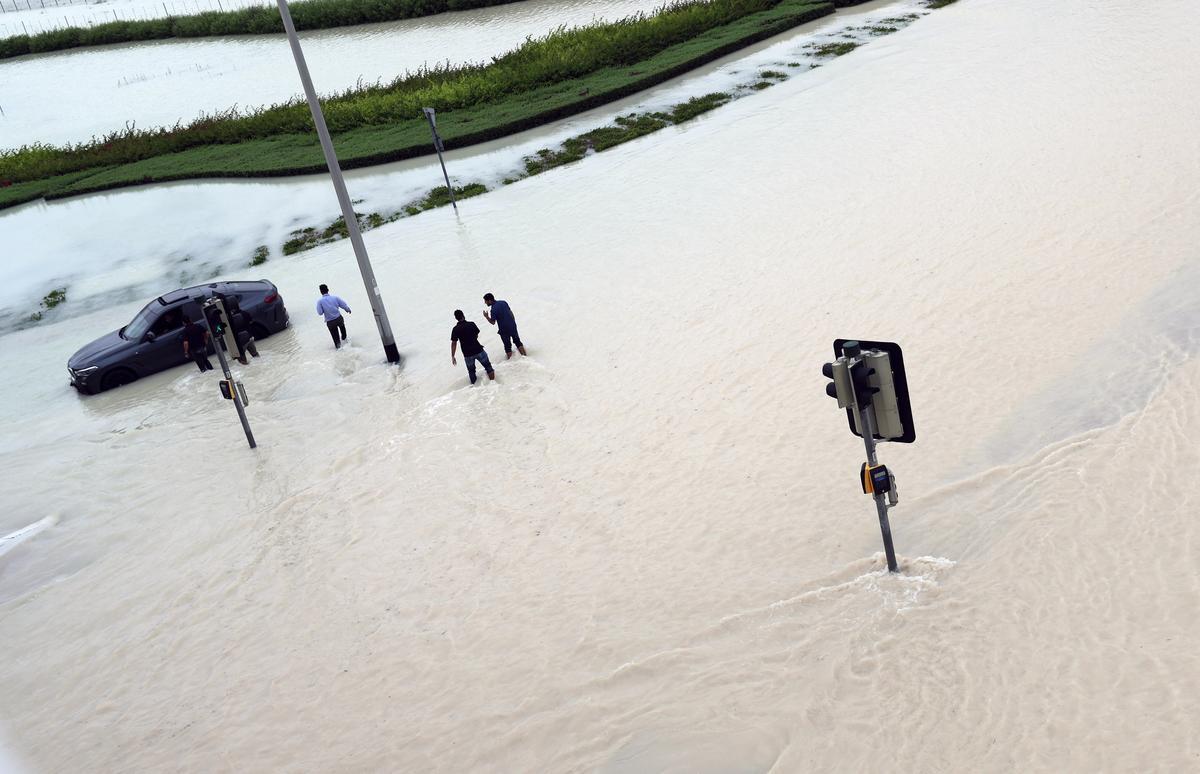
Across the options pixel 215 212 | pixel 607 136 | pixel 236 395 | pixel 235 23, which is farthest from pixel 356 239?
pixel 235 23

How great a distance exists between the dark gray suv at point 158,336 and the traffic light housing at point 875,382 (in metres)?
16.0

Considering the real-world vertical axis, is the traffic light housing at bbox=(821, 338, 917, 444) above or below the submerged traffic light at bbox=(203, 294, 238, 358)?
below

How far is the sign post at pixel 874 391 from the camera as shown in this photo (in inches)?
335

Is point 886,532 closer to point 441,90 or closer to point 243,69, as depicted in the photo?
point 441,90

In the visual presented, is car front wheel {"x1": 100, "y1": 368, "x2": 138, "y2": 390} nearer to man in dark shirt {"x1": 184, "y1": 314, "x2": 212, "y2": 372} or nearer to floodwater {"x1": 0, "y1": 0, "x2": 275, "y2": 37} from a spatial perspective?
man in dark shirt {"x1": 184, "y1": 314, "x2": 212, "y2": 372}

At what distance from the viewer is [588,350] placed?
17.0 metres

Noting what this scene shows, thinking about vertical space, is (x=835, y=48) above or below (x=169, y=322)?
above

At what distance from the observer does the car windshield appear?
21188mm

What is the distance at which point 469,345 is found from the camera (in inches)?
639

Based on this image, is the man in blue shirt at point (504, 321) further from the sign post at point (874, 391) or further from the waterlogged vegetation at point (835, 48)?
the waterlogged vegetation at point (835, 48)

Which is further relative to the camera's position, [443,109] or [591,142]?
[443,109]

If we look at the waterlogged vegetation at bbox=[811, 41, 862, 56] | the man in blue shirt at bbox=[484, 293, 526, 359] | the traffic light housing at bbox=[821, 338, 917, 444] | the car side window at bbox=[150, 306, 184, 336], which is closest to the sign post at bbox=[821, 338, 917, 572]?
the traffic light housing at bbox=[821, 338, 917, 444]

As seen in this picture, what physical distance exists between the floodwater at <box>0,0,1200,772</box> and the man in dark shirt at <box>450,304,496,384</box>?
1.08 feet

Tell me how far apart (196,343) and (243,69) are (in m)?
49.2
